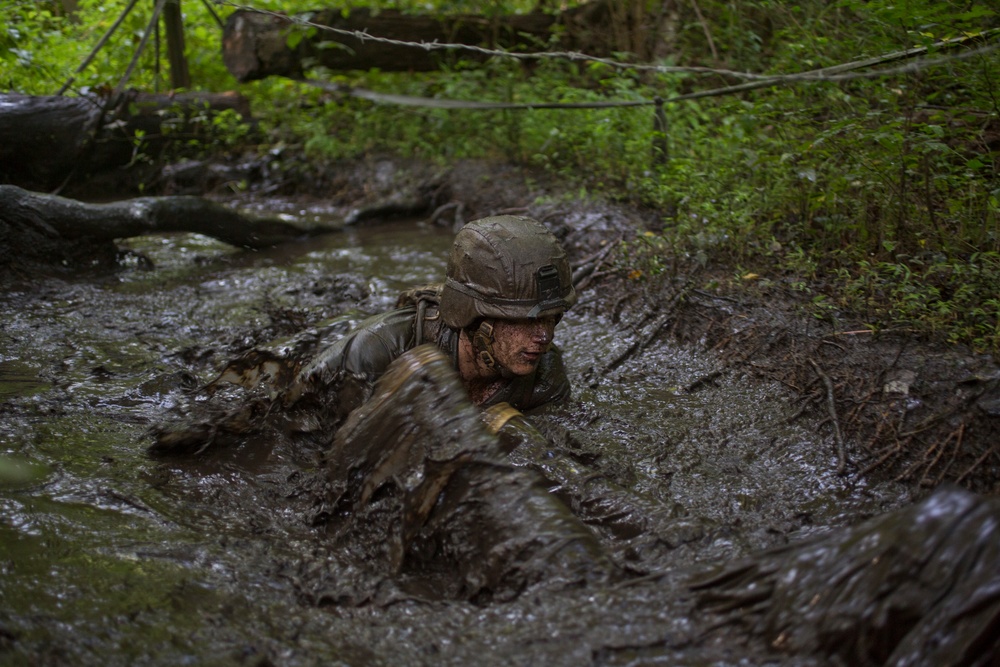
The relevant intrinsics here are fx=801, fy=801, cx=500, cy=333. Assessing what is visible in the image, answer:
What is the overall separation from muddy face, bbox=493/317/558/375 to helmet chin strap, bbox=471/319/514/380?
1.0 inches

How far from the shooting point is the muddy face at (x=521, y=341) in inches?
150

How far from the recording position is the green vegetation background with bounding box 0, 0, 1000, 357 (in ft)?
15.0

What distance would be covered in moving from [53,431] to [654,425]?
3.20 metres

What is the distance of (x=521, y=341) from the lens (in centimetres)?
383

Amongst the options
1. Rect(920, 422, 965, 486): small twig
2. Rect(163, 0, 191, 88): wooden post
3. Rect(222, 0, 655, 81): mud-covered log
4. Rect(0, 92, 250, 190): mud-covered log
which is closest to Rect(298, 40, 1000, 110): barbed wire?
Rect(222, 0, 655, 81): mud-covered log

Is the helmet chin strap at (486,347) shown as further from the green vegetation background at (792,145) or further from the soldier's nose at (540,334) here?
the green vegetation background at (792,145)

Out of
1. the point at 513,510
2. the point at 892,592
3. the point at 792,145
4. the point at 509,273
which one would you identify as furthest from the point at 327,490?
the point at 792,145

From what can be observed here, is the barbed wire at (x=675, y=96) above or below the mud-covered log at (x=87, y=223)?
above

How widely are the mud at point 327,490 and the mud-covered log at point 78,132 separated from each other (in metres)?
2.11

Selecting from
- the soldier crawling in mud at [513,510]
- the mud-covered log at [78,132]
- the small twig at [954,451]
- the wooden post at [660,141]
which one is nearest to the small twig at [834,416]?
the small twig at [954,451]

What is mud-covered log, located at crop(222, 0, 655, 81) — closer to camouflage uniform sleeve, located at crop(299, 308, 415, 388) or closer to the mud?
the mud

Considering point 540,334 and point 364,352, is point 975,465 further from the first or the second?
point 364,352

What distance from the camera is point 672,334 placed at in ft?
17.6

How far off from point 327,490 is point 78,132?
6.80m
